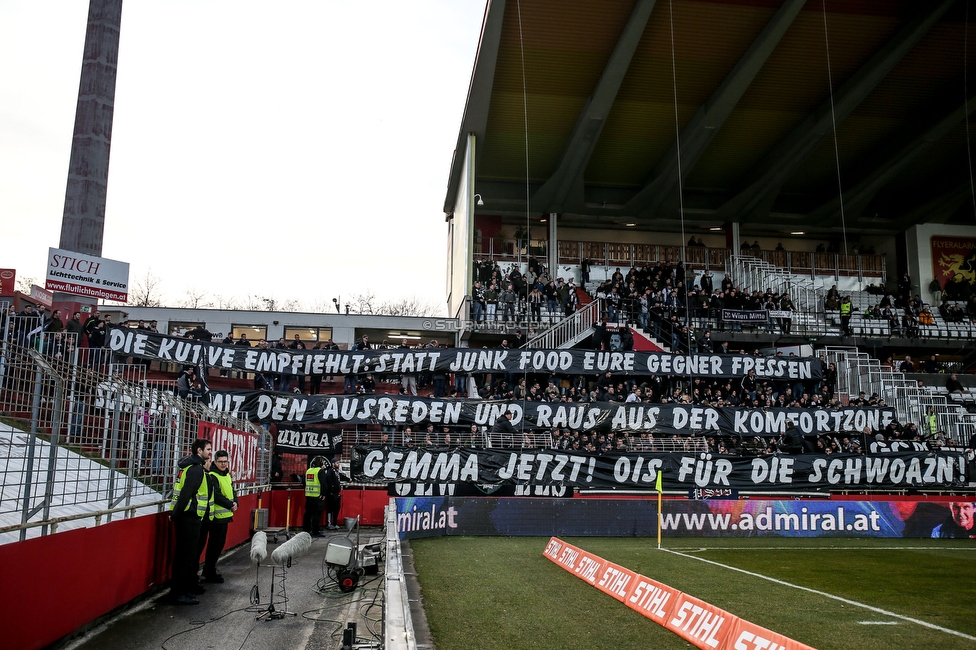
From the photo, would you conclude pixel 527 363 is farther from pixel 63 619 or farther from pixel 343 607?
pixel 63 619

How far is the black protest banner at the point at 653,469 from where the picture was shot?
21.4 m

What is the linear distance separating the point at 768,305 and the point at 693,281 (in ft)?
13.5

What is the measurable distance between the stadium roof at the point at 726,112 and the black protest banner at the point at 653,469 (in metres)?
17.2

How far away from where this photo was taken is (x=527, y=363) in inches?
1093

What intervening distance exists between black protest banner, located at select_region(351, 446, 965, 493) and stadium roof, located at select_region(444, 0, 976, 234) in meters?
17.2

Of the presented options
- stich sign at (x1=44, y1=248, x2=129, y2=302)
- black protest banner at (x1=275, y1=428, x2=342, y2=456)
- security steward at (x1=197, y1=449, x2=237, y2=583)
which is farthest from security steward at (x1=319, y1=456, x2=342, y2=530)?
stich sign at (x1=44, y1=248, x2=129, y2=302)

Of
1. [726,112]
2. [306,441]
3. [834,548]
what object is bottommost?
[834,548]

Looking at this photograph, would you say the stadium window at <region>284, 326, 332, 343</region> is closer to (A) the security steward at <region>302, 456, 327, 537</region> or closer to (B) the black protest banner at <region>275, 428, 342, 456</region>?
(B) the black protest banner at <region>275, 428, 342, 456</region>

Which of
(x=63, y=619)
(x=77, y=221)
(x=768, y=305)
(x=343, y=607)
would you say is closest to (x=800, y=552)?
(x=343, y=607)

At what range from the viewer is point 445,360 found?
1090 inches

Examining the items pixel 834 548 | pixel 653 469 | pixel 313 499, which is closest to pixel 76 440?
pixel 313 499

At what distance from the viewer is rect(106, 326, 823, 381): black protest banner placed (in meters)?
25.9

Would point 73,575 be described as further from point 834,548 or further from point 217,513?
point 834,548

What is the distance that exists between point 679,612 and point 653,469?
14.0 metres
